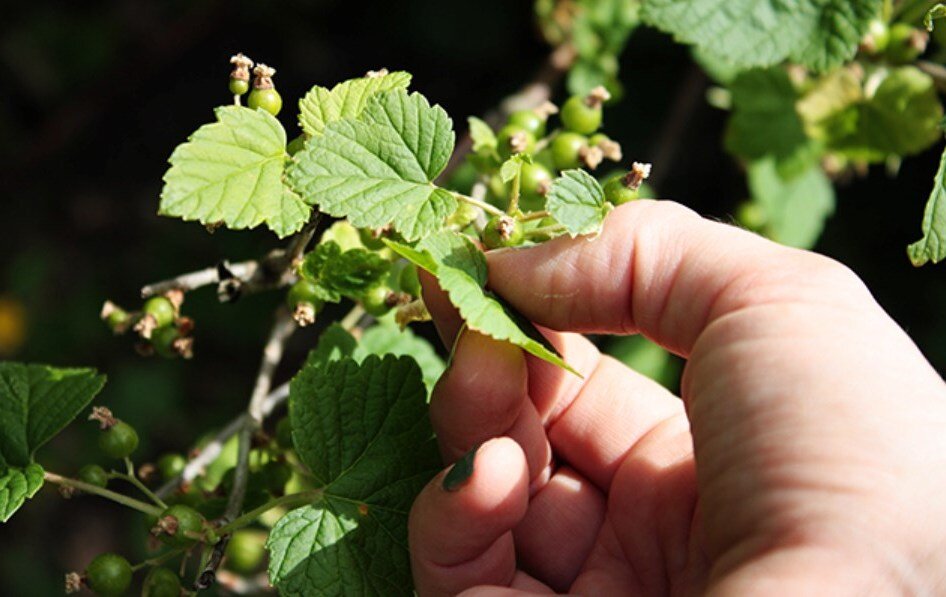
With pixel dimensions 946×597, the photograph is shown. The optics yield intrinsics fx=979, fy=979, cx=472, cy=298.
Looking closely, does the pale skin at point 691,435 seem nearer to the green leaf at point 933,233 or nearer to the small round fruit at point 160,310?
the green leaf at point 933,233

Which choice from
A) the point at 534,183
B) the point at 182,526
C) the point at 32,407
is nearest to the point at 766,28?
the point at 534,183

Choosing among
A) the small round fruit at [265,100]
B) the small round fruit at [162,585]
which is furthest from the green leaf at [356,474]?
the small round fruit at [265,100]

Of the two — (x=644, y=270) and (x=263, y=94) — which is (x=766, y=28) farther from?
(x=263, y=94)

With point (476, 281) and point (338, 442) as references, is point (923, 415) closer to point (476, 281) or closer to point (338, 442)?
point (476, 281)

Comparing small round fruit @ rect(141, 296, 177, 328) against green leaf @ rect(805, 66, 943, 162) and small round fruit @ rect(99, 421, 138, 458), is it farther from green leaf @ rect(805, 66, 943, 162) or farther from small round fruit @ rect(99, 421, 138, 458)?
green leaf @ rect(805, 66, 943, 162)

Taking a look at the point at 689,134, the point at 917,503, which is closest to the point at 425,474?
the point at 917,503

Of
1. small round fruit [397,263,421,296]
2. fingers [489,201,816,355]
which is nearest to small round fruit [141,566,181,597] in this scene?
small round fruit [397,263,421,296]
